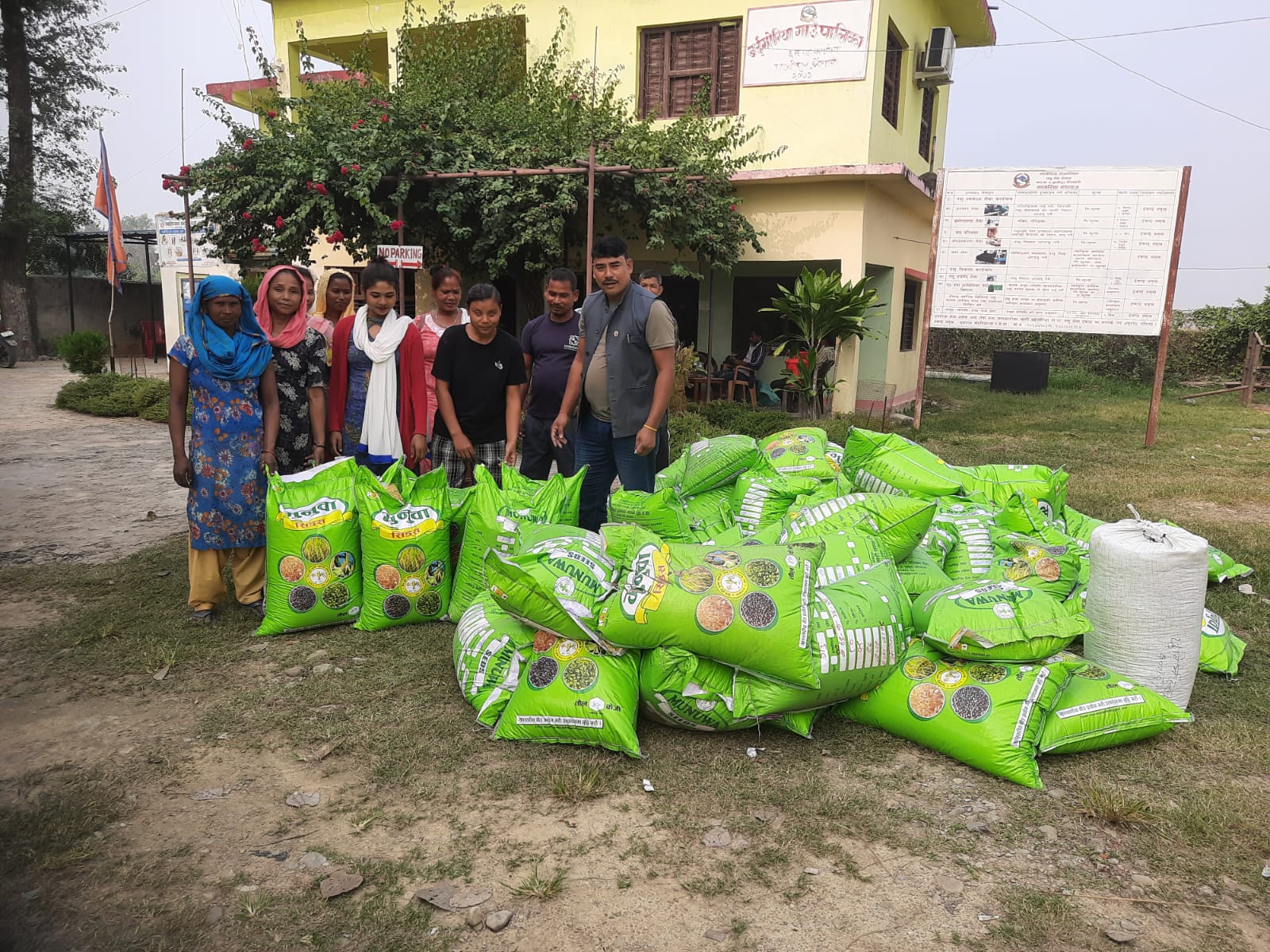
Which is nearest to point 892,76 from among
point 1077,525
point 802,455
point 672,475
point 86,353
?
point 1077,525

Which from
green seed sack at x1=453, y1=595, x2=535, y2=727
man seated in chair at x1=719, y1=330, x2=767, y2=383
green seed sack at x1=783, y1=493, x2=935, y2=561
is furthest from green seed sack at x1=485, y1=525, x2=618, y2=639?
man seated in chair at x1=719, y1=330, x2=767, y2=383

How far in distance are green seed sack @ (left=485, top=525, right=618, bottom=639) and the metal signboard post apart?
694 cm

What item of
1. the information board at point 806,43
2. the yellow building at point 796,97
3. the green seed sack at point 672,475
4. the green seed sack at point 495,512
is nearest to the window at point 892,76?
the yellow building at point 796,97

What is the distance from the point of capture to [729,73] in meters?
10.7

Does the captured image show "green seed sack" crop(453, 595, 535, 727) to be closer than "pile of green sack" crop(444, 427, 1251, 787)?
No

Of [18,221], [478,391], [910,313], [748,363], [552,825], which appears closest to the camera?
[552,825]

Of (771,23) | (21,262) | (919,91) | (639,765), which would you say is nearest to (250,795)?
(639,765)

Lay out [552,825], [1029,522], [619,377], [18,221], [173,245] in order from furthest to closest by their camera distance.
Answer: [18,221] → [173,245] → [1029,522] → [619,377] → [552,825]

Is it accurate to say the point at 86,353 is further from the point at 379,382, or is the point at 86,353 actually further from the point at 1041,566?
the point at 1041,566

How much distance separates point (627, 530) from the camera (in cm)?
301

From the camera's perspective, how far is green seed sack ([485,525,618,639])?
9.18 ft

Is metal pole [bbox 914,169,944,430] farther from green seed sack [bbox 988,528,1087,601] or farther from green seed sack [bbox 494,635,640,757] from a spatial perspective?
green seed sack [bbox 494,635,640,757]

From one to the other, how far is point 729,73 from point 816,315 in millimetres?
3491

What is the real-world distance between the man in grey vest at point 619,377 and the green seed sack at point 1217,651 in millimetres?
2402
